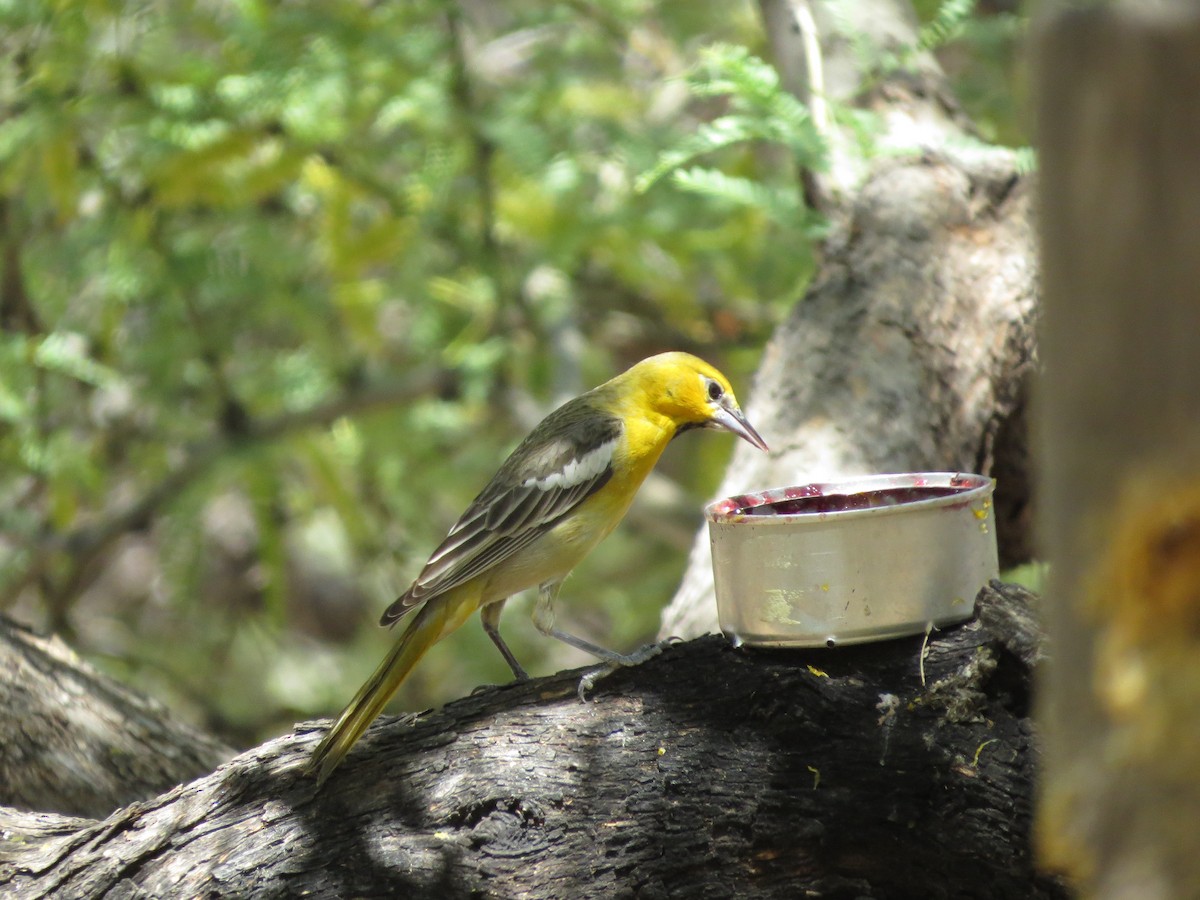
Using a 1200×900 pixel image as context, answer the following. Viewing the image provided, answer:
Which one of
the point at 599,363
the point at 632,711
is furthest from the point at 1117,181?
the point at 599,363

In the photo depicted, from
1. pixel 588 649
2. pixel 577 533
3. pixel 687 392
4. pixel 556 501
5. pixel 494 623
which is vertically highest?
pixel 687 392

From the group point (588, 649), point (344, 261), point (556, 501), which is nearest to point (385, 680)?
point (588, 649)

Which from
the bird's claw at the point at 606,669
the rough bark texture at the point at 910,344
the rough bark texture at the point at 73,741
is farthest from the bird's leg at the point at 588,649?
the rough bark texture at the point at 73,741

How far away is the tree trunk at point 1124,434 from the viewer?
44.2 inches

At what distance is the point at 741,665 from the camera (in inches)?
107

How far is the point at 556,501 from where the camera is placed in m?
3.92

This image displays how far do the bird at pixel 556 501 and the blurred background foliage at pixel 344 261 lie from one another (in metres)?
0.79

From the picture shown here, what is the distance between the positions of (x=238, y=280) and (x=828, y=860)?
14.6ft

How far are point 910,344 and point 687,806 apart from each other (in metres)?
2.30

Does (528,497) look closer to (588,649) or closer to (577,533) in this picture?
(577,533)

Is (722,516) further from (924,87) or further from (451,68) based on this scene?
(451,68)

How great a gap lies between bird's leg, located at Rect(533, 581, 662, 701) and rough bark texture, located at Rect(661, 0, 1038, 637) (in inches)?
15.3

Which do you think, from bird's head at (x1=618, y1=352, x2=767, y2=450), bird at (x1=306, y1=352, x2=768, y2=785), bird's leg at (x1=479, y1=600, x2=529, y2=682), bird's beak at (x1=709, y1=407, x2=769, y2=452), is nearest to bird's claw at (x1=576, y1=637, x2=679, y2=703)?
bird at (x1=306, y1=352, x2=768, y2=785)

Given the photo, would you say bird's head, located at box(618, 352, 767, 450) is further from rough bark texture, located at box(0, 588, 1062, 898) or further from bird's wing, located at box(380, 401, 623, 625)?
rough bark texture, located at box(0, 588, 1062, 898)
